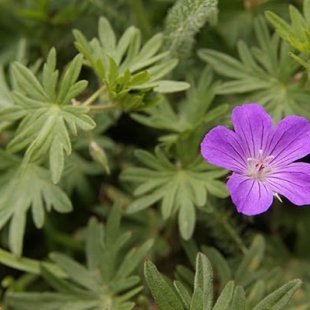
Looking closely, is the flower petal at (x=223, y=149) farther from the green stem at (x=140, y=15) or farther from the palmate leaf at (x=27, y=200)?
the green stem at (x=140, y=15)

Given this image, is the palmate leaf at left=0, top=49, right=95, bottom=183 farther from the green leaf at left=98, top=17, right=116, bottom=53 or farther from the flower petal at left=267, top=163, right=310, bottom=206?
the flower petal at left=267, top=163, right=310, bottom=206

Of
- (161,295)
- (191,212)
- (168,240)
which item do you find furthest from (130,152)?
(161,295)

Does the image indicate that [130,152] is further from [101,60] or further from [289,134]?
[289,134]

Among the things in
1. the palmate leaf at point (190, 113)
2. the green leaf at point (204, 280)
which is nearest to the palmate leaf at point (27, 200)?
the palmate leaf at point (190, 113)

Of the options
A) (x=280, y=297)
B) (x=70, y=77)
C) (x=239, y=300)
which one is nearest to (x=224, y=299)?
(x=239, y=300)

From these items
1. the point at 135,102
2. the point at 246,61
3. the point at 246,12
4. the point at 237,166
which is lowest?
the point at 237,166

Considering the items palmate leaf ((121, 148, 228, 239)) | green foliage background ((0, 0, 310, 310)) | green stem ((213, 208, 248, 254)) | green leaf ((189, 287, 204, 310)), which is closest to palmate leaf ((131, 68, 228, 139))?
green foliage background ((0, 0, 310, 310))
